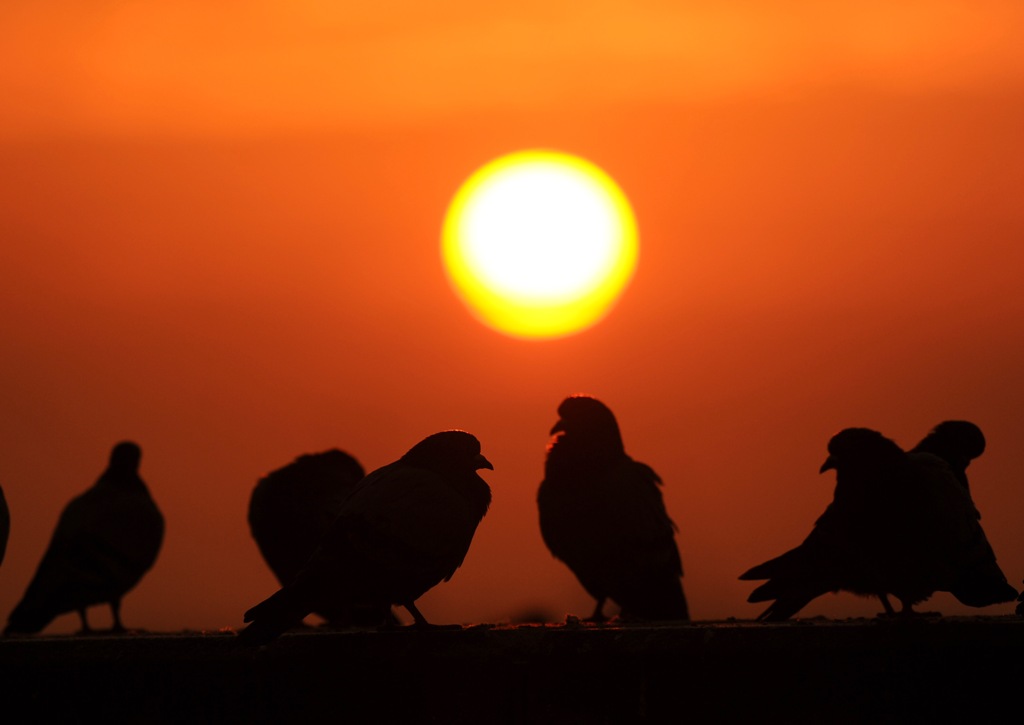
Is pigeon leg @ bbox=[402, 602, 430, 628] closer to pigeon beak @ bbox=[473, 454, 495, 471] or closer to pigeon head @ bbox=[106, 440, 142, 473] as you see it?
pigeon beak @ bbox=[473, 454, 495, 471]

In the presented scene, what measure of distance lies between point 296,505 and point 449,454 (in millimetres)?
6793

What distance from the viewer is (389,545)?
28.8 ft

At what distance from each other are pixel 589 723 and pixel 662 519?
18.9ft

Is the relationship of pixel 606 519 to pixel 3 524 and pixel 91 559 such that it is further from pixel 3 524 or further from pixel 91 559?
pixel 91 559

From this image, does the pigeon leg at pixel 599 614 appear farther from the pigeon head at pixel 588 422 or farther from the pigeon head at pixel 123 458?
the pigeon head at pixel 123 458

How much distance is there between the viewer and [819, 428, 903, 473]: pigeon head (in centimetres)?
1013

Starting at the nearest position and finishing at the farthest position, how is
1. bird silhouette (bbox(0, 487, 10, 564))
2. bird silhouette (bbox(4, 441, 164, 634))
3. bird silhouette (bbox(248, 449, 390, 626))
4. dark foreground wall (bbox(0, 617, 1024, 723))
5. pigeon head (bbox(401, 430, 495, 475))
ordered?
dark foreground wall (bbox(0, 617, 1024, 723)) < pigeon head (bbox(401, 430, 495, 475)) < bird silhouette (bbox(0, 487, 10, 564)) < bird silhouette (bbox(248, 449, 390, 626)) < bird silhouette (bbox(4, 441, 164, 634))

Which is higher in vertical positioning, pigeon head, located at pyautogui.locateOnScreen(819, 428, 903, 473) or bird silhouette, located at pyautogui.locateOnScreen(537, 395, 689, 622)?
pigeon head, located at pyautogui.locateOnScreen(819, 428, 903, 473)

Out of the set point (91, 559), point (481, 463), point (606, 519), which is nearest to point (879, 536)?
point (481, 463)

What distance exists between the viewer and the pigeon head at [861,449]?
10.1m

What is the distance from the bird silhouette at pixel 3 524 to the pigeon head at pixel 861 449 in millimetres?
6004

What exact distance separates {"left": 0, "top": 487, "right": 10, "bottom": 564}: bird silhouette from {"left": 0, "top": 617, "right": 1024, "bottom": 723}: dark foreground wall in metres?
2.98

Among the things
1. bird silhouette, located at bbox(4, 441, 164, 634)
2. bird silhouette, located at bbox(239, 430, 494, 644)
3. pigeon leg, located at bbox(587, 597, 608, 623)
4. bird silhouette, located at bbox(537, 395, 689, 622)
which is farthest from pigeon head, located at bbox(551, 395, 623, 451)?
bird silhouette, located at bbox(4, 441, 164, 634)

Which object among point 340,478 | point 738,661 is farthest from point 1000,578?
point 340,478
